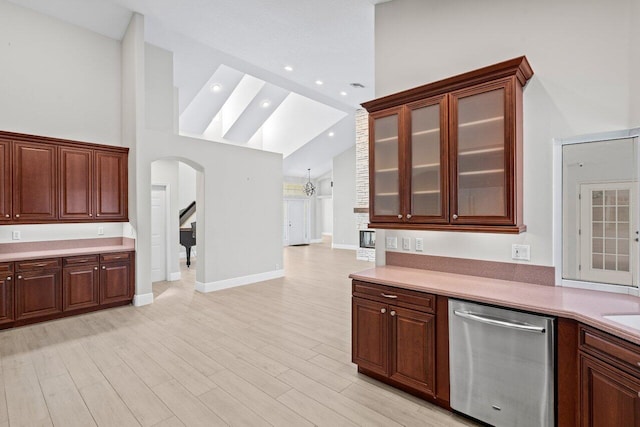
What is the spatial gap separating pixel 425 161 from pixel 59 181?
4.74m

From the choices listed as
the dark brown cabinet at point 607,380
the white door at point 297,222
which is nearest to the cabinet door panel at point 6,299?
the dark brown cabinet at point 607,380

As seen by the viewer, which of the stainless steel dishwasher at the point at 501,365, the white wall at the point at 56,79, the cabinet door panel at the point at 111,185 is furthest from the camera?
the cabinet door panel at the point at 111,185

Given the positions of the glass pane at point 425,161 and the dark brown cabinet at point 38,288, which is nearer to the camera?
the glass pane at point 425,161

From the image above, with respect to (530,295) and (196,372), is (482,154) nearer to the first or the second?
(530,295)

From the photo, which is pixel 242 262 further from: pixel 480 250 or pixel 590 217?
pixel 590 217

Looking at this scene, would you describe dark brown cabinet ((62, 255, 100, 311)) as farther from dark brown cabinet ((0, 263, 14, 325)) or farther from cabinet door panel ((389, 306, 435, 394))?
cabinet door panel ((389, 306, 435, 394))

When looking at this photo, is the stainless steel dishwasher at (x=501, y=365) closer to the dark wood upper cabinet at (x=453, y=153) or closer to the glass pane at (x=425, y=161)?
the dark wood upper cabinet at (x=453, y=153)

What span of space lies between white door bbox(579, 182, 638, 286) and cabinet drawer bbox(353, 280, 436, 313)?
1.11 metres

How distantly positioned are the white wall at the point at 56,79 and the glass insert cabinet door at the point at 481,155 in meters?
5.13

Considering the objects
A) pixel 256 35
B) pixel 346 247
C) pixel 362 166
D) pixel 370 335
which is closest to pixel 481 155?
pixel 370 335

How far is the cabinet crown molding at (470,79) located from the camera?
7.16 ft

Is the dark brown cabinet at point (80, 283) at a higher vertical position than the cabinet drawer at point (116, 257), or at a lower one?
lower

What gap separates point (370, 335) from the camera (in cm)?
259

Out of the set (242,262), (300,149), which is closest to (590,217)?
(242,262)
